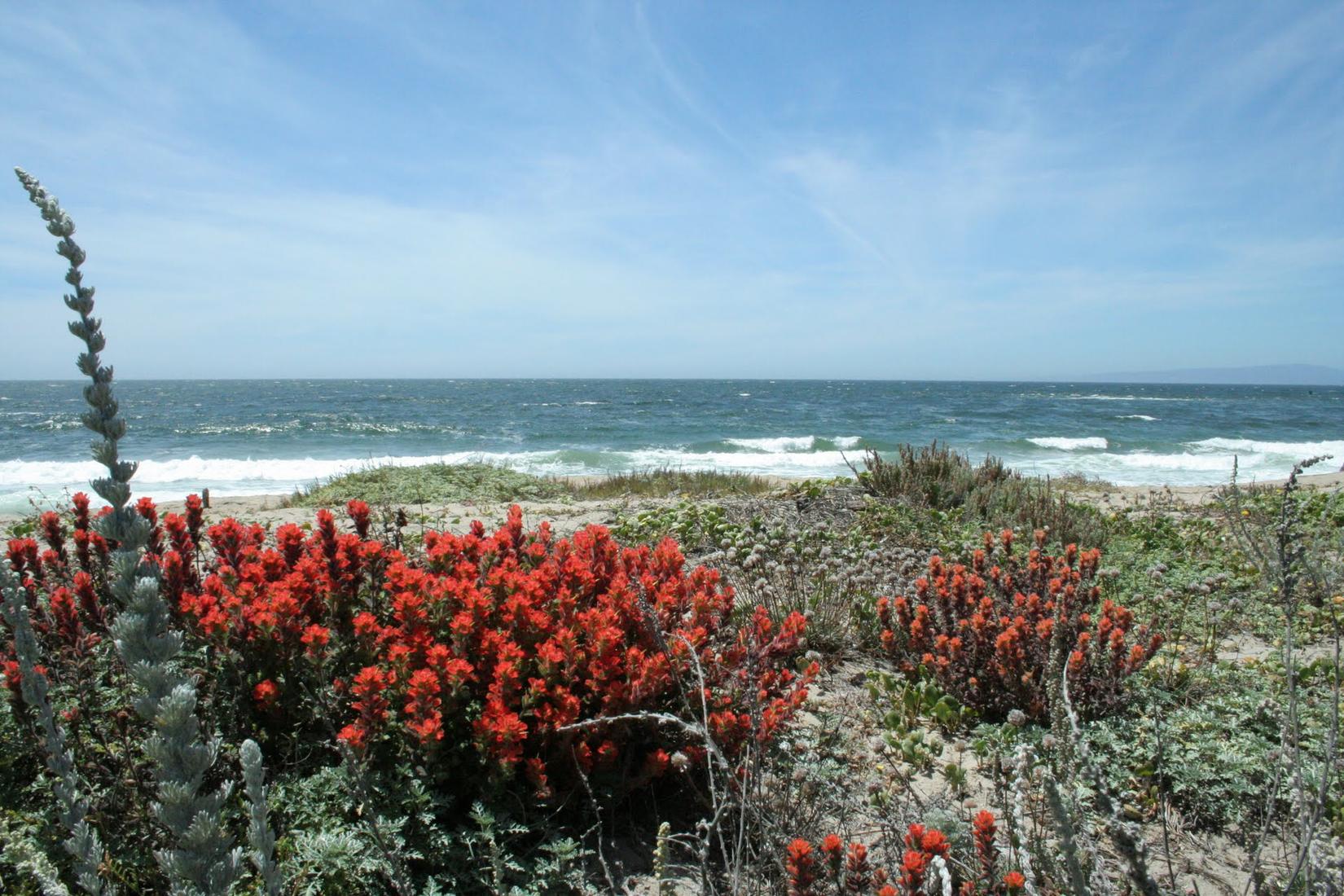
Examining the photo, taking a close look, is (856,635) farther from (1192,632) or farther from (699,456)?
(699,456)

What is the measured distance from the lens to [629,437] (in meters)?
30.7

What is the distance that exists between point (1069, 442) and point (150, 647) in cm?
3351

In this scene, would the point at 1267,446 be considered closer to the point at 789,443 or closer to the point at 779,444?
the point at 789,443

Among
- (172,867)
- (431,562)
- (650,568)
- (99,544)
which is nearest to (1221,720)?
(650,568)

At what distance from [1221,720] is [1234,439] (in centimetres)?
3469

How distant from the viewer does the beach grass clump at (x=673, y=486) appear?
1209 centimetres

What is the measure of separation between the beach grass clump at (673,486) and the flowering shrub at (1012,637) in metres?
7.04

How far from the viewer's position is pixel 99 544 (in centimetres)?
332

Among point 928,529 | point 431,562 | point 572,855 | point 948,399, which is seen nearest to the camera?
point 572,855

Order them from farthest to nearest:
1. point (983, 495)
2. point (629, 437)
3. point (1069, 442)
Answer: point (629, 437) < point (1069, 442) < point (983, 495)

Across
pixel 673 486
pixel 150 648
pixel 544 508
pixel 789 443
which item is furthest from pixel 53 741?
pixel 789 443

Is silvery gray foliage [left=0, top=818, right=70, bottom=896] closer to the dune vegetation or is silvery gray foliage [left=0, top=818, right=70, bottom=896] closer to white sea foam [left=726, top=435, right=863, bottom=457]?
the dune vegetation

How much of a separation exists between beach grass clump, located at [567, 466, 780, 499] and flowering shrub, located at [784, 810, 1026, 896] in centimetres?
912

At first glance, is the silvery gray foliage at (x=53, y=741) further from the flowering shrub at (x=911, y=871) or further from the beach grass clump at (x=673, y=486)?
the beach grass clump at (x=673, y=486)
